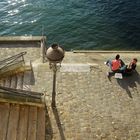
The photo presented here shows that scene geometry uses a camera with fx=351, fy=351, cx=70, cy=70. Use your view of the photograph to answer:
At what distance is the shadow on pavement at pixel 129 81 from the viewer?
62.2ft

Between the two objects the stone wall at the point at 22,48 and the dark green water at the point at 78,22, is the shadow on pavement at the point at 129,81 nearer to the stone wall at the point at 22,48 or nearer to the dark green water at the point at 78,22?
the stone wall at the point at 22,48

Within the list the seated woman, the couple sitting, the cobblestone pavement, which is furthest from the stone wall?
the seated woman

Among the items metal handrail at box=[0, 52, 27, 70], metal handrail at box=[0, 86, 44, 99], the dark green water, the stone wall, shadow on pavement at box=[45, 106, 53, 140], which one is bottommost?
shadow on pavement at box=[45, 106, 53, 140]

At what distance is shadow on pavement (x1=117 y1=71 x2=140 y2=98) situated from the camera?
1895cm

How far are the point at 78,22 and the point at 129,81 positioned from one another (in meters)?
12.5

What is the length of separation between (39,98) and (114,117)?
380 centimetres

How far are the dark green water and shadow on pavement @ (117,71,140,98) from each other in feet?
27.1

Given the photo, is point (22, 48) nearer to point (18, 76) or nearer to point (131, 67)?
point (18, 76)

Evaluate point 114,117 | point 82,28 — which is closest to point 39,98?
point 114,117

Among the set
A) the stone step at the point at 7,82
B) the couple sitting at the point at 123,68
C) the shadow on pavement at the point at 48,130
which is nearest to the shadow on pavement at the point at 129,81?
the couple sitting at the point at 123,68

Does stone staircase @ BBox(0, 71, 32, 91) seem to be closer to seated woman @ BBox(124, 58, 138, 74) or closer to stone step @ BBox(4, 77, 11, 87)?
stone step @ BBox(4, 77, 11, 87)

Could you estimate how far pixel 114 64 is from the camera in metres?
19.7

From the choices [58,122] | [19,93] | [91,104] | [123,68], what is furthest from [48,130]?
[123,68]

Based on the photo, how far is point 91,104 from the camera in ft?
58.2
